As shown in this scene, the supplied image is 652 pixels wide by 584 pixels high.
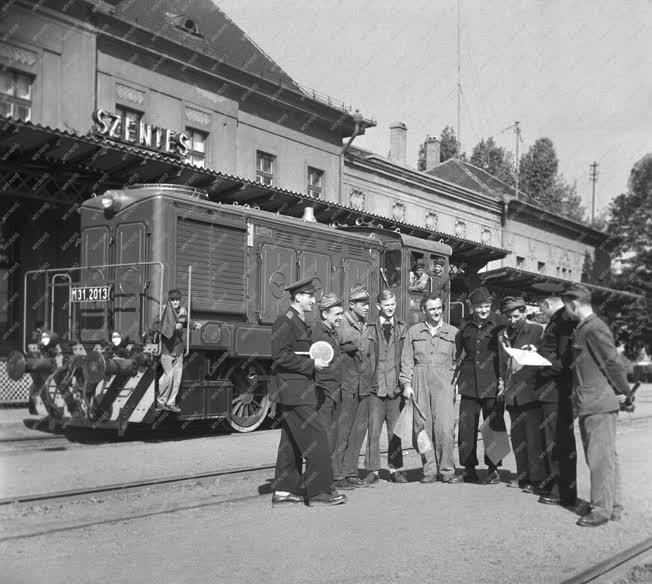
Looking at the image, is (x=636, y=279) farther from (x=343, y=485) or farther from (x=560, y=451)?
(x=343, y=485)

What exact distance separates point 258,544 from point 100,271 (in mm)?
7874

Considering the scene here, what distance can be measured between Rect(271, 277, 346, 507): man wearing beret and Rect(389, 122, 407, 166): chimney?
31.1 m

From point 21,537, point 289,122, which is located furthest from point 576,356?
point 289,122

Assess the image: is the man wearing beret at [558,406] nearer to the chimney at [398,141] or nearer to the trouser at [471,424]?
the trouser at [471,424]

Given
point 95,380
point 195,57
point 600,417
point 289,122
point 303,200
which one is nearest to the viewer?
point 600,417

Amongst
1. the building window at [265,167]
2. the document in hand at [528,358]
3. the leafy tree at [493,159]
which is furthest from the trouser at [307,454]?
the leafy tree at [493,159]

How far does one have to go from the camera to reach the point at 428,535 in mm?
5699

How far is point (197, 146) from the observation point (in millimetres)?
23391

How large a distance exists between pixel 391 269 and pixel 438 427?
7.39 m

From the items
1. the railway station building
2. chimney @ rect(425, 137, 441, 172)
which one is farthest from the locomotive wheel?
chimney @ rect(425, 137, 441, 172)

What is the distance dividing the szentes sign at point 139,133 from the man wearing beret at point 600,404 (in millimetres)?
13683

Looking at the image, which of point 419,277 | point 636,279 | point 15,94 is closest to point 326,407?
point 419,277

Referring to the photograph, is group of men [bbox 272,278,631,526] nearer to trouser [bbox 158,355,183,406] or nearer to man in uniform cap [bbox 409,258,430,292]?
trouser [bbox 158,355,183,406]

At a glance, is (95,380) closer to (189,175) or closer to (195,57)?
(189,175)
